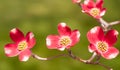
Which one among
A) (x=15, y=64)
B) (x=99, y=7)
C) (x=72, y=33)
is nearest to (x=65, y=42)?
(x=72, y=33)

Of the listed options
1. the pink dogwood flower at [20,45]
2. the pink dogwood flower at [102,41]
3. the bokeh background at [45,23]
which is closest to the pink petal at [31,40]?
the pink dogwood flower at [20,45]

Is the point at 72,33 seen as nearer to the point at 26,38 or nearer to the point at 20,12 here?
the point at 26,38

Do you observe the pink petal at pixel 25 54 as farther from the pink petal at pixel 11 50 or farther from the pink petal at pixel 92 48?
the pink petal at pixel 92 48

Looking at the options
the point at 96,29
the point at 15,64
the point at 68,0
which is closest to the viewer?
the point at 96,29

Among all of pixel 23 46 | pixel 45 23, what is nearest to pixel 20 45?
pixel 23 46

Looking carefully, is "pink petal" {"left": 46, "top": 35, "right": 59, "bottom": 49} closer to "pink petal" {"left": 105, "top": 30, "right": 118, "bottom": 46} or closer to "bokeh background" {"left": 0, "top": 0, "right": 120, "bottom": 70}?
"pink petal" {"left": 105, "top": 30, "right": 118, "bottom": 46}

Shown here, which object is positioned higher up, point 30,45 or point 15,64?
point 30,45
